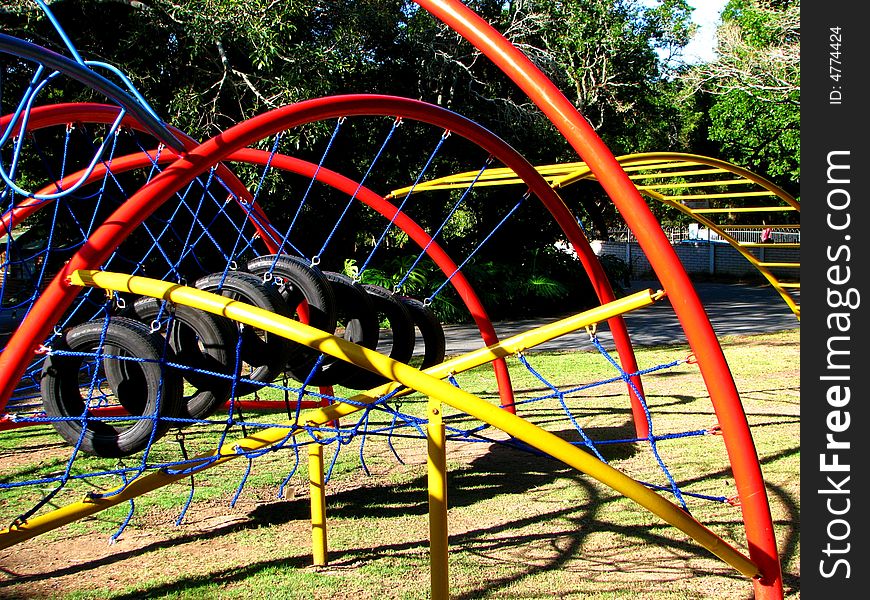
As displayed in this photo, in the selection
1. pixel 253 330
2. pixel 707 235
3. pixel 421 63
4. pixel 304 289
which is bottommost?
pixel 253 330

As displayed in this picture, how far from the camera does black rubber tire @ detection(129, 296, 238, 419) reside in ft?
15.0

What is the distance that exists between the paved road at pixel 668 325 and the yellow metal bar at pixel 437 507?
8925mm

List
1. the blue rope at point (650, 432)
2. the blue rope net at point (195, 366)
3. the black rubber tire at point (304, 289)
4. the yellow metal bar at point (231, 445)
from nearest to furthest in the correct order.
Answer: the yellow metal bar at point (231, 445) → the blue rope at point (650, 432) → the blue rope net at point (195, 366) → the black rubber tire at point (304, 289)

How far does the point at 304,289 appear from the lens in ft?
17.3

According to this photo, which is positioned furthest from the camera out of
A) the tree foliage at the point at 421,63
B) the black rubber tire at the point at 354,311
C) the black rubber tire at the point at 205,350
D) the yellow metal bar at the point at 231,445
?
the tree foliage at the point at 421,63

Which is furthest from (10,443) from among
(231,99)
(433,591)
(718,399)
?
(231,99)

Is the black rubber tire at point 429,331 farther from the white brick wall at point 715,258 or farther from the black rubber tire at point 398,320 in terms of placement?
the white brick wall at point 715,258

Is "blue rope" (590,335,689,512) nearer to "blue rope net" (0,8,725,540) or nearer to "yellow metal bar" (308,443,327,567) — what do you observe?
"blue rope net" (0,8,725,540)

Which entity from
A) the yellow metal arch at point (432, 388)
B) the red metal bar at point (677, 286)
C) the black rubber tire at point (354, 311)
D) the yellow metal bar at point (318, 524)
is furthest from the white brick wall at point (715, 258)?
the yellow metal arch at point (432, 388)

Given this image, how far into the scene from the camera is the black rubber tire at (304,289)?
5.19 m

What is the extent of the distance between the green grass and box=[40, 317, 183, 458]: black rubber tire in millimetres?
841

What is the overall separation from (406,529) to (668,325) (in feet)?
40.4

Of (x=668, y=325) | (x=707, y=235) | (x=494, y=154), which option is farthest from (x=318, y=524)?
(x=707, y=235)

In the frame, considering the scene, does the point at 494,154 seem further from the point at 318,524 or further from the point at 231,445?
the point at 318,524
